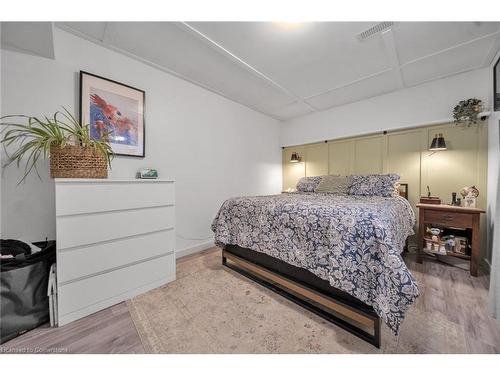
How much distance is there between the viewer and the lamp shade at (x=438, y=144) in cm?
230

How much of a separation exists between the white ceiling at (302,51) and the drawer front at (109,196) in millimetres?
1377

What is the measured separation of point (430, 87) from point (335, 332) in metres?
3.18

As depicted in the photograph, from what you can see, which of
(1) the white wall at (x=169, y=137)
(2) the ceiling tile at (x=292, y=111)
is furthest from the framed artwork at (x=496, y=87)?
(1) the white wall at (x=169, y=137)

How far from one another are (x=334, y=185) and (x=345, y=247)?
1754mm

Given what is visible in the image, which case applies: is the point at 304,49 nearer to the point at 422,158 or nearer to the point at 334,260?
the point at 334,260

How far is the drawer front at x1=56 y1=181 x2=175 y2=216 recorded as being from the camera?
1.28 metres

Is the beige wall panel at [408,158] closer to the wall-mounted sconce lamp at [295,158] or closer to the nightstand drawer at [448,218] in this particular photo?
the nightstand drawer at [448,218]

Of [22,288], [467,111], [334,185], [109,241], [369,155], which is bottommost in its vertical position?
[22,288]

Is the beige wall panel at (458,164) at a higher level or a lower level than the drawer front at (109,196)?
higher

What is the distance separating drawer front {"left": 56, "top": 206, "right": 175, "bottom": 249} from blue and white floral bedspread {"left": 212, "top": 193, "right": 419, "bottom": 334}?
0.88m

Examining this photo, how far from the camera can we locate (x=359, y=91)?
2803mm

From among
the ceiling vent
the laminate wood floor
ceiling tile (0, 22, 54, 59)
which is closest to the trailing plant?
the ceiling vent

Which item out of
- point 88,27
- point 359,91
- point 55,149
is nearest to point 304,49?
point 359,91
